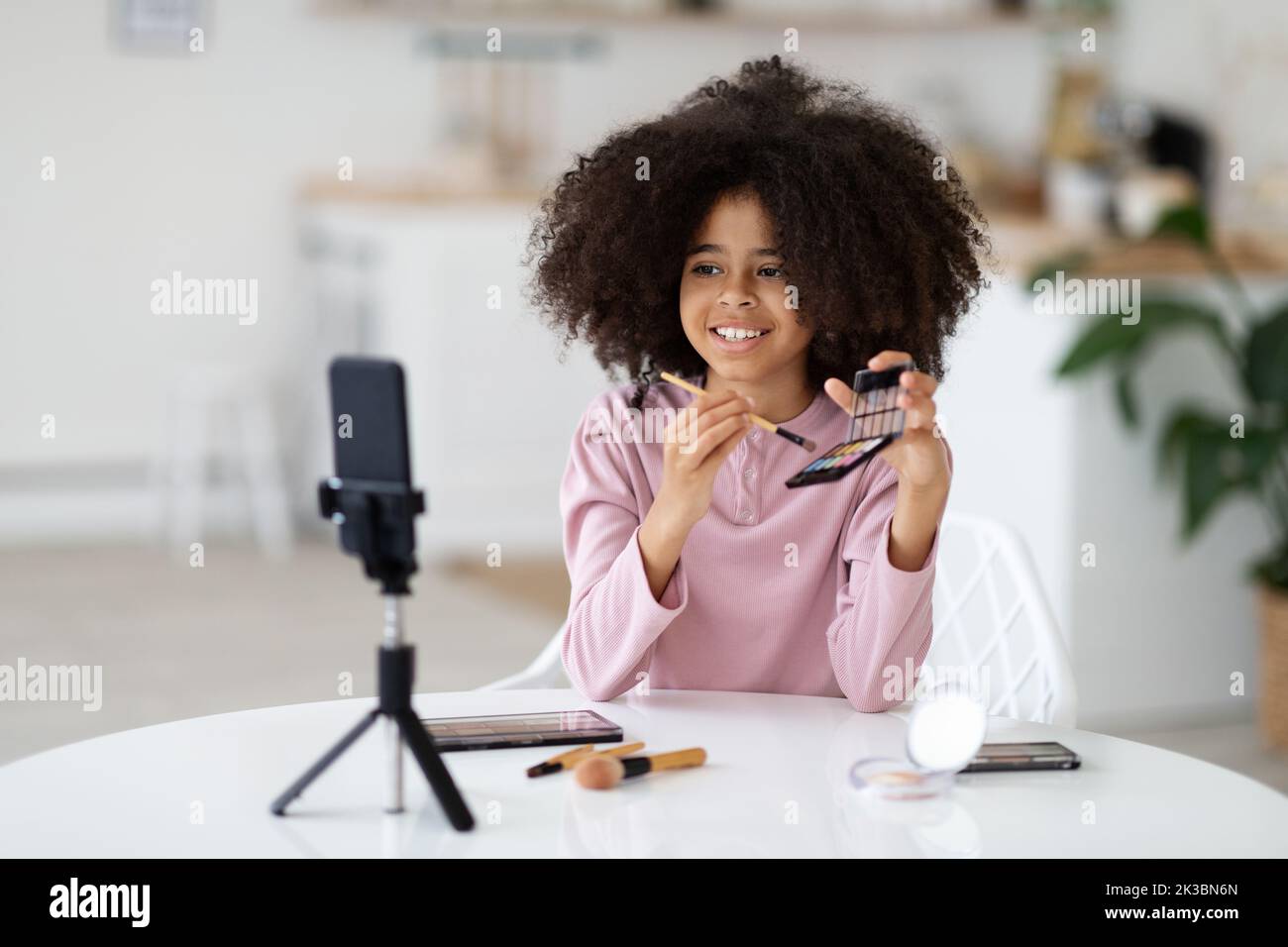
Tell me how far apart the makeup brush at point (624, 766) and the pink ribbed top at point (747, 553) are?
0.87ft

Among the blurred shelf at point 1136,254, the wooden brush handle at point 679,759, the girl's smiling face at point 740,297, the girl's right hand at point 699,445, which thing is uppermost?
the blurred shelf at point 1136,254

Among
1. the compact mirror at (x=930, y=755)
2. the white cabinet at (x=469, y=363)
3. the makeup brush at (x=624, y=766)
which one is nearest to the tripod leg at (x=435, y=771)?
the makeup brush at (x=624, y=766)

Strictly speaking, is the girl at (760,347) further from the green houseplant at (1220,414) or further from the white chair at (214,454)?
the white chair at (214,454)

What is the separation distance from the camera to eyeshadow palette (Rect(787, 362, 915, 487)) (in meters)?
1.17

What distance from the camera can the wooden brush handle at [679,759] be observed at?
3.77ft

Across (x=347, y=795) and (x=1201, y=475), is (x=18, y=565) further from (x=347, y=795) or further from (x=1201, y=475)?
(x=347, y=795)

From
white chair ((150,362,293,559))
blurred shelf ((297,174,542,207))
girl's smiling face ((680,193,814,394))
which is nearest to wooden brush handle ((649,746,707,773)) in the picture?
girl's smiling face ((680,193,814,394))

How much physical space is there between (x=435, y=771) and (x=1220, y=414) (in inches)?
96.9

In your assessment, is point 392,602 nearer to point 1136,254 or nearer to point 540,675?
point 540,675

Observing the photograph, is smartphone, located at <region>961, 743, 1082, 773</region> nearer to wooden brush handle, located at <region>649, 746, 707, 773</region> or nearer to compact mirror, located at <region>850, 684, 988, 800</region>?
compact mirror, located at <region>850, 684, 988, 800</region>

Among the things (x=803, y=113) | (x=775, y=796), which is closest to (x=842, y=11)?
(x=803, y=113)

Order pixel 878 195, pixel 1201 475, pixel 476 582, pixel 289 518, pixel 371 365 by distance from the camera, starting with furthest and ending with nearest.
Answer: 1. pixel 289 518
2. pixel 476 582
3. pixel 1201 475
4. pixel 878 195
5. pixel 371 365
